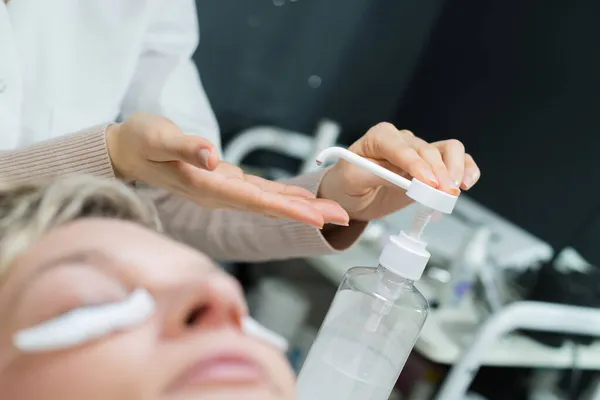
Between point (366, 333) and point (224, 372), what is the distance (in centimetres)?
27

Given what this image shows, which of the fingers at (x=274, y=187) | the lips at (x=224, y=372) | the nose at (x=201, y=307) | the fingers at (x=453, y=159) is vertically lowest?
the fingers at (x=274, y=187)

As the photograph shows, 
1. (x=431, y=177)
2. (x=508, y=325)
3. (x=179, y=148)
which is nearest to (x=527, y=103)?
(x=508, y=325)

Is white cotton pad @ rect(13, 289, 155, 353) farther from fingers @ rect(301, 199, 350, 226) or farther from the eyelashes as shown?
fingers @ rect(301, 199, 350, 226)

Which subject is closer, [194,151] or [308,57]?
[194,151]

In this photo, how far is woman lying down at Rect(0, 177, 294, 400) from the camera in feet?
0.74

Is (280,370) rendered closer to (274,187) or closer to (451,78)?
(274,187)

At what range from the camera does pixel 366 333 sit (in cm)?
49

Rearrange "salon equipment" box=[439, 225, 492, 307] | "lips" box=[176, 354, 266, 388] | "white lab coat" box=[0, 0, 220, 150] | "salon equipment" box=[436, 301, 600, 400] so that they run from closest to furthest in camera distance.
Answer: "lips" box=[176, 354, 266, 388] → "white lab coat" box=[0, 0, 220, 150] → "salon equipment" box=[436, 301, 600, 400] → "salon equipment" box=[439, 225, 492, 307]

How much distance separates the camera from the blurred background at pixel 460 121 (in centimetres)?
123

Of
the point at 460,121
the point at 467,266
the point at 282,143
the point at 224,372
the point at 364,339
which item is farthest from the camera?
the point at 460,121

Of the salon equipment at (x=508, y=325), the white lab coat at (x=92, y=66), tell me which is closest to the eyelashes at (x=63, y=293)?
the white lab coat at (x=92, y=66)

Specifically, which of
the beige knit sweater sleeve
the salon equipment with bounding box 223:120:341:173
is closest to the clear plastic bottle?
the beige knit sweater sleeve

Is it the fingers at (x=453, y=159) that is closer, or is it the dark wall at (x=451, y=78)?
the fingers at (x=453, y=159)

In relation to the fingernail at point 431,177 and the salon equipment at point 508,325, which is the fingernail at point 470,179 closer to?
the fingernail at point 431,177
